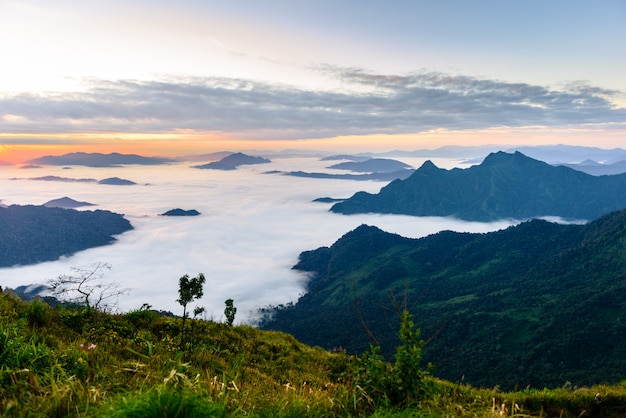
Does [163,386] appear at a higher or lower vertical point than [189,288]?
higher

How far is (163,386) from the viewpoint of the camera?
150 inches

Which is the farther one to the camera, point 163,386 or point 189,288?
point 189,288

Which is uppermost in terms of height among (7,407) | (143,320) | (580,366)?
(7,407)

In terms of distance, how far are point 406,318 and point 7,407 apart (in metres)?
5.01

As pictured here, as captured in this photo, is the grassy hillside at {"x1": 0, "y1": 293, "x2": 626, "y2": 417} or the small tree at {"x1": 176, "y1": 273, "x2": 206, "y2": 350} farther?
the small tree at {"x1": 176, "y1": 273, "x2": 206, "y2": 350}

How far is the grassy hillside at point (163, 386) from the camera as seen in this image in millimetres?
3764

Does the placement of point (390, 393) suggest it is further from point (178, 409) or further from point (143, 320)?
point (143, 320)

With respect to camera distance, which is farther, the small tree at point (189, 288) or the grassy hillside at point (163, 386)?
the small tree at point (189, 288)

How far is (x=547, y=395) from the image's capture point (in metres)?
8.61

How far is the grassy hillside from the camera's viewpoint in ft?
12.3

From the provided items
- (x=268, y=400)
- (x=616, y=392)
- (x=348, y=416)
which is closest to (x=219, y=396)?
(x=268, y=400)

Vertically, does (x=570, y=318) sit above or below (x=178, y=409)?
below

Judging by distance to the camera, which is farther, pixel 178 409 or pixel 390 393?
pixel 390 393

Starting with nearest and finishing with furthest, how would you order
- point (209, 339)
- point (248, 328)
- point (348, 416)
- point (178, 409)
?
point (178, 409) → point (348, 416) → point (209, 339) → point (248, 328)
